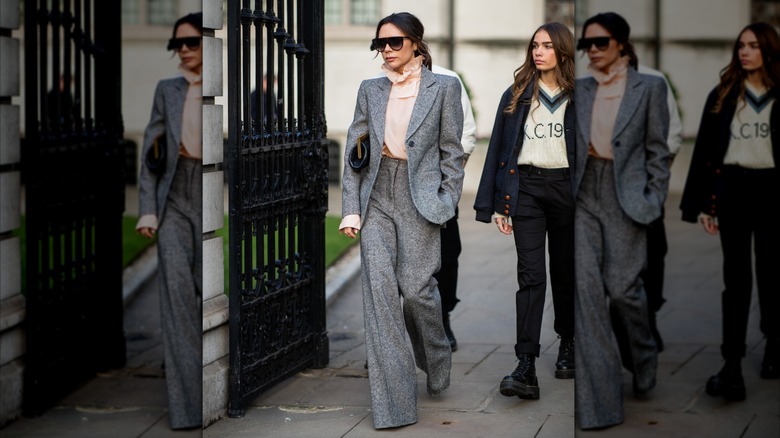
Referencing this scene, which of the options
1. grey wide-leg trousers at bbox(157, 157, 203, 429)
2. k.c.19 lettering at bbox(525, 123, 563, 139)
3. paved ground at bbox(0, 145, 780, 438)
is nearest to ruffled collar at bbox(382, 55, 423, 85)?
k.c.19 lettering at bbox(525, 123, 563, 139)

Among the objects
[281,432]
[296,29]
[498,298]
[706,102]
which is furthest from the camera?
[296,29]

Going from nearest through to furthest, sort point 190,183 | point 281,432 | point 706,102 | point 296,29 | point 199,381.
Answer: point 190,183, point 199,381, point 706,102, point 281,432, point 296,29

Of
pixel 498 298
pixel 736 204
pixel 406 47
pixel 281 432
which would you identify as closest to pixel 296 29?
pixel 406 47

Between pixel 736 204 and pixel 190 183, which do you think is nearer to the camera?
pixel 190 183

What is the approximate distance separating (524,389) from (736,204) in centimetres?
190

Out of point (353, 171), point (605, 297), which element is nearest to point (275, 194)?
point (353, 171)

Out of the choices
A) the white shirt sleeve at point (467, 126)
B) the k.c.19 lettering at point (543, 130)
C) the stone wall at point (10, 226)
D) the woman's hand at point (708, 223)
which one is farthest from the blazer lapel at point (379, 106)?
the woman's hand at point (708, 223)

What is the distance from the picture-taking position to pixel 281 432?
507cm

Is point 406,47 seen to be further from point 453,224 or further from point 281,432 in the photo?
point 281,432

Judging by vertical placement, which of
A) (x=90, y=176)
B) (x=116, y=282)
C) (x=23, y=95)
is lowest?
(x=116, y=282)

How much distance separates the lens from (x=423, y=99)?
514cm

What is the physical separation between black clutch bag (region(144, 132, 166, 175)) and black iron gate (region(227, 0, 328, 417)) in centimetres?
211

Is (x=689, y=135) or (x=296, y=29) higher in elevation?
(x=296, y=29)

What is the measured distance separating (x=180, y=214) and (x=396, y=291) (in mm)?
2112
